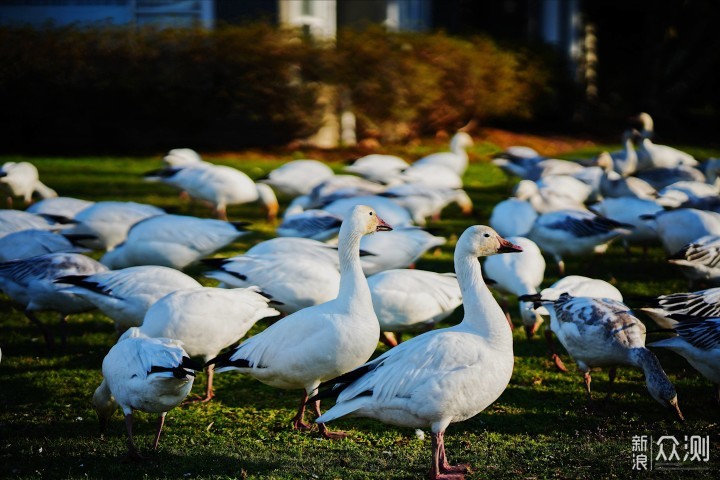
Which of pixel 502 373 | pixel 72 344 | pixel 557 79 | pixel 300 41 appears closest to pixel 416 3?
pixel 557 79

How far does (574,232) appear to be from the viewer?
27.5 ft

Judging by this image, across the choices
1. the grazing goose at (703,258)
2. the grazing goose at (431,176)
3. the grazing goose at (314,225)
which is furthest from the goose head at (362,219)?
the grazing goose at (431,176)

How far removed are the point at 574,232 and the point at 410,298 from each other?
2.75 metres

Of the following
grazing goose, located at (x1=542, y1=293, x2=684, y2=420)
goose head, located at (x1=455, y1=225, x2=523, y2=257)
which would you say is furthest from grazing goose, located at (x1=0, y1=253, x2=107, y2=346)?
grazing goose, located at (x1=542, y1=293, x2=684, y2=420)

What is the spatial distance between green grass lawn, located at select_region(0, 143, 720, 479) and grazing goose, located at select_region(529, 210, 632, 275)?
4.69ft

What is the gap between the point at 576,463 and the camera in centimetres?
472

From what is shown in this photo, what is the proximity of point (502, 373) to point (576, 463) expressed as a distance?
2.39 ft

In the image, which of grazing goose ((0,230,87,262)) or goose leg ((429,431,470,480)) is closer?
goose leg ((429,431,470,480))

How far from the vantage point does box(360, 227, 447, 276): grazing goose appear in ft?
25.2

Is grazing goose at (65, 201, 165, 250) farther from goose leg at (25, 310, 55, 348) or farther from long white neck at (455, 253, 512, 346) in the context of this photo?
long white neck at (455, 253, 512, 346)

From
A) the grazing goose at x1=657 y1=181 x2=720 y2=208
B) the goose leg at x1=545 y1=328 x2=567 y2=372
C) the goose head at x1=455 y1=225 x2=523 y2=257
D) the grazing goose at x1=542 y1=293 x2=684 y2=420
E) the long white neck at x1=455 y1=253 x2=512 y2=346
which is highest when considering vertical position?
the goose head at x1=455 y1=225 x2=523 y2=257

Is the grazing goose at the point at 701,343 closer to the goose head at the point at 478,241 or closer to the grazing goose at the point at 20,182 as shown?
the goose head at the point at 478,241

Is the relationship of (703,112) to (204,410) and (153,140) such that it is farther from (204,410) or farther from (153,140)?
(204,410)

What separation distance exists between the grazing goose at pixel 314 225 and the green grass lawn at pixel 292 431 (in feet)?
4.27
